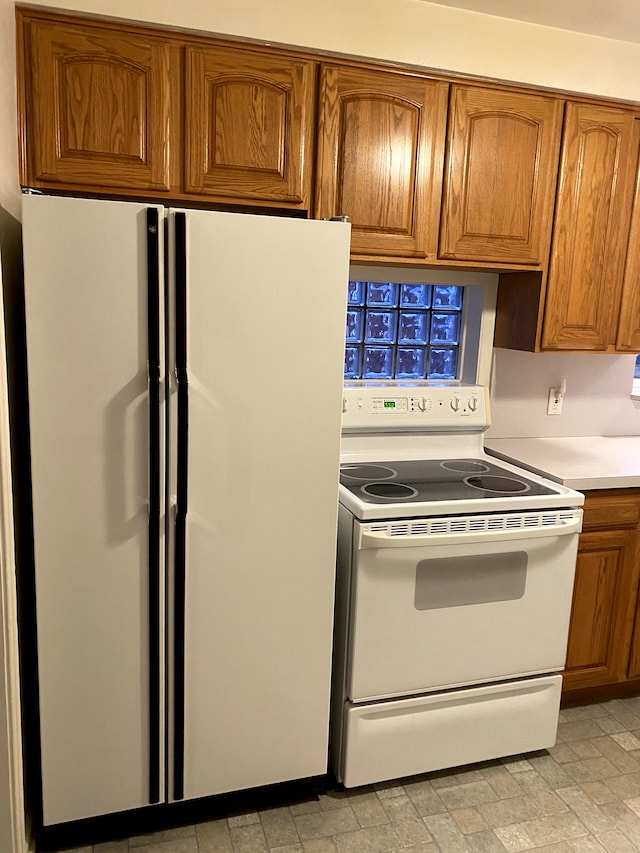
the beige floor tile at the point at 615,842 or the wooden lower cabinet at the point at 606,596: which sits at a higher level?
the wooden lower cabinet at the point at 606,596

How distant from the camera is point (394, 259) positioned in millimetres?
A: 2355

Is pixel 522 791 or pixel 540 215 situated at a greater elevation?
pixel 540 215

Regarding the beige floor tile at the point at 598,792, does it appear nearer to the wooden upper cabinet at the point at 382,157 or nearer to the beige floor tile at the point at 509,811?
the beige floor tile at the point at 509,811

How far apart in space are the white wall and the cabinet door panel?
0.67m

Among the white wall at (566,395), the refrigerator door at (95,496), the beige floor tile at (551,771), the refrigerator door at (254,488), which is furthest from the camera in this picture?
the white wall at (566,395)

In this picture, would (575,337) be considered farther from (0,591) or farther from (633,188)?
(0,591)

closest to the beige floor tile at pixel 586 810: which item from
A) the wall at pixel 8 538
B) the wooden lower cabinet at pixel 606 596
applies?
the wooden lower cabinet at pixel 606 596

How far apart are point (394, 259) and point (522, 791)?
1.78 meters

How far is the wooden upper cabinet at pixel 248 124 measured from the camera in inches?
81.5

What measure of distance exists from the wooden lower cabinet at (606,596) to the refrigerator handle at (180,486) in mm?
1433

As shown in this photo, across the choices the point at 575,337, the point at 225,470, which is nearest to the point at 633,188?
the point at 575,337

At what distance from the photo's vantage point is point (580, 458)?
2658mm

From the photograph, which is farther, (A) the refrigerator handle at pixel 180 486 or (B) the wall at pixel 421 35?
(B) the wall at pixel 421 35

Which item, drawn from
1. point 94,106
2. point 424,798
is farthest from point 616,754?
point 94,106
